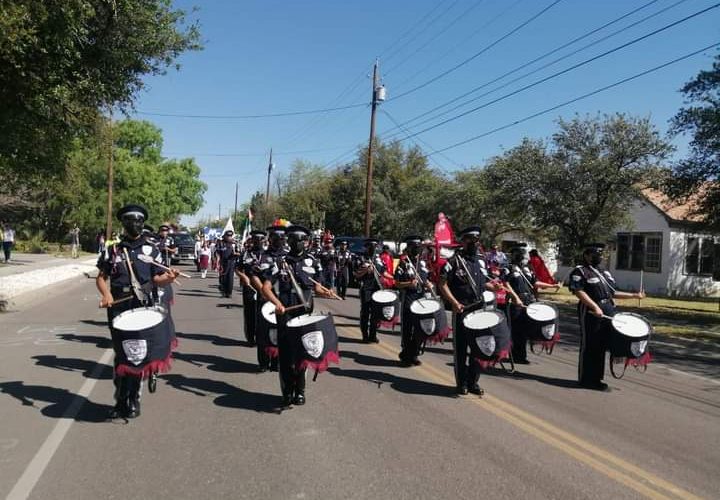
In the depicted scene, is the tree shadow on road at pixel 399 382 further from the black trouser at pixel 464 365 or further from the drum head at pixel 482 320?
the drum head at pixel 482 320

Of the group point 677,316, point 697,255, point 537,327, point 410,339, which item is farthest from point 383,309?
point 697,255

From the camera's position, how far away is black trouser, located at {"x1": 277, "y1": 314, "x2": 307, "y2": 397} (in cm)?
642

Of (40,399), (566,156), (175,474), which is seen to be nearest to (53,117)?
(40,399)

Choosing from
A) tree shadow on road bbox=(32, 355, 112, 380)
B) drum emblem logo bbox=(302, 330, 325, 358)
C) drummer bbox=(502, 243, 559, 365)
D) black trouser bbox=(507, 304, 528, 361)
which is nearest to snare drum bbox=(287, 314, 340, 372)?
drum emblem logo bbox=(302, 330, 325, 358)

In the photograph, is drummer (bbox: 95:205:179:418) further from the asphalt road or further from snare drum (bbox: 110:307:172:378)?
the asphalt road

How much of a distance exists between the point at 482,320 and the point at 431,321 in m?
1.54

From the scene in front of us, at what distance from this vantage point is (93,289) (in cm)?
2130

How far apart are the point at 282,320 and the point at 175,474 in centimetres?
225

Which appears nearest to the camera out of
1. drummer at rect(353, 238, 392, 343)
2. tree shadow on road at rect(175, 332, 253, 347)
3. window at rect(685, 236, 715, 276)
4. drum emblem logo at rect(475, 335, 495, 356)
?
drum emblem logo at rect(475, 335, 495, 356)

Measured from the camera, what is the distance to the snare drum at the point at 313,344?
20.3 feet

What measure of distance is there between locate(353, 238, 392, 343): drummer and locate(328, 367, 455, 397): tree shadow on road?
2.33 metres

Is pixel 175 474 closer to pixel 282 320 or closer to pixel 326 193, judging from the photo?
pixel 282 320

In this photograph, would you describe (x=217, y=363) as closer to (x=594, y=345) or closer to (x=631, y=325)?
(x=594, y=345)

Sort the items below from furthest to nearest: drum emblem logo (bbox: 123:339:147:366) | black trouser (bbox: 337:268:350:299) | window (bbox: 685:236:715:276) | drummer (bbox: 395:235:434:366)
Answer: window (bbox: 685:236:715:276), black trouser (bbox: 337:268:350:299), drummer (bbox: 395:235:434:366), drum emblem logo (bbox: 123:339:147:366)
